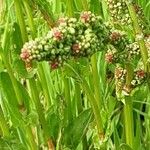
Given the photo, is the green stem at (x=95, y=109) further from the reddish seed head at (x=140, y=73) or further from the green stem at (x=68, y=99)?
the green stem at (x=68, y=99)

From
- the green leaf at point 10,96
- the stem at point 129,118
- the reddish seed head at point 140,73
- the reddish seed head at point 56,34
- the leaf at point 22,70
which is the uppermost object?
the reddish seed head at point 56,34

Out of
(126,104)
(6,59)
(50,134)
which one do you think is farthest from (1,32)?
(126,104)

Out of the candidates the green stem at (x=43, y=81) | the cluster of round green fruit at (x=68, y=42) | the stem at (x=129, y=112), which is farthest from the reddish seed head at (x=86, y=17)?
the green stem at (x=43, y=81)

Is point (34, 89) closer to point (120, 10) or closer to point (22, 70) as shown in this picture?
point (22, 70)

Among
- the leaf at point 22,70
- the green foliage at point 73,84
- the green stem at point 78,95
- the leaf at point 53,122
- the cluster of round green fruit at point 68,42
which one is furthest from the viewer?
the green stem at point 78,95

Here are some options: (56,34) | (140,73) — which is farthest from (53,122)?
(56,34)

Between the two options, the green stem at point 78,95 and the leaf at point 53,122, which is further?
the green stem at point 78,95
